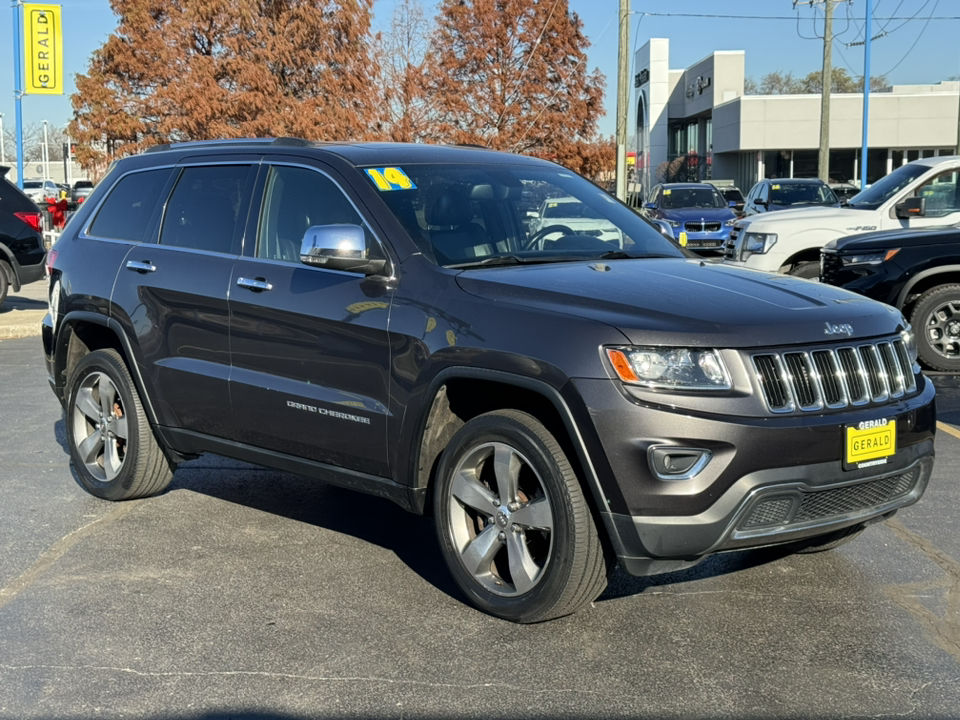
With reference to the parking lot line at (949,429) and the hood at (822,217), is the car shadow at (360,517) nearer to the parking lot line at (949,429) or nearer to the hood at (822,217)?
the parking lot line at (949,429)

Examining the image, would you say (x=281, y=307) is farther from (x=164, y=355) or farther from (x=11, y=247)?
(x=11, y=247)

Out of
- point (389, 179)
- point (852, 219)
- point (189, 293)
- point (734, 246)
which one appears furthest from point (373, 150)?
point (734, 246)

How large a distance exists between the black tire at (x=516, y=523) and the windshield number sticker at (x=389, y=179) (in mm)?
1239

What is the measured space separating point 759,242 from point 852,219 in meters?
1.06

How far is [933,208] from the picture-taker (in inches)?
505

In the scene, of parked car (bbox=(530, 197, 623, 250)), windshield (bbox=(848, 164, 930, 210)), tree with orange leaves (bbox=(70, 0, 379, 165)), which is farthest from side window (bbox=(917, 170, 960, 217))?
tree with orange leaves (bbox=(70, 0, 379, 165))

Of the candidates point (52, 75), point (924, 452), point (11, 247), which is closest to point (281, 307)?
point (924, 452)

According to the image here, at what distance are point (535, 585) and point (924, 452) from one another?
→ 62.7 inches

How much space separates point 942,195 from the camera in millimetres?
12797

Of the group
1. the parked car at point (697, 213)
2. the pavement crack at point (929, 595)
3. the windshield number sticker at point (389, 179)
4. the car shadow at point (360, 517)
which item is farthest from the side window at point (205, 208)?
the parked car at point (697, 213)

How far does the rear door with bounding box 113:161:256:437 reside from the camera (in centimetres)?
562

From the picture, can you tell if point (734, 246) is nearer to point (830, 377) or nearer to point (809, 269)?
point (809, 269)

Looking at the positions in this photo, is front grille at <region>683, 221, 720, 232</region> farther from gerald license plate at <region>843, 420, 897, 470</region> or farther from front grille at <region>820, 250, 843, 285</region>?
gerald license plate at <region>843, 420, 897, 470</region>

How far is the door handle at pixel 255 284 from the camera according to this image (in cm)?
534
